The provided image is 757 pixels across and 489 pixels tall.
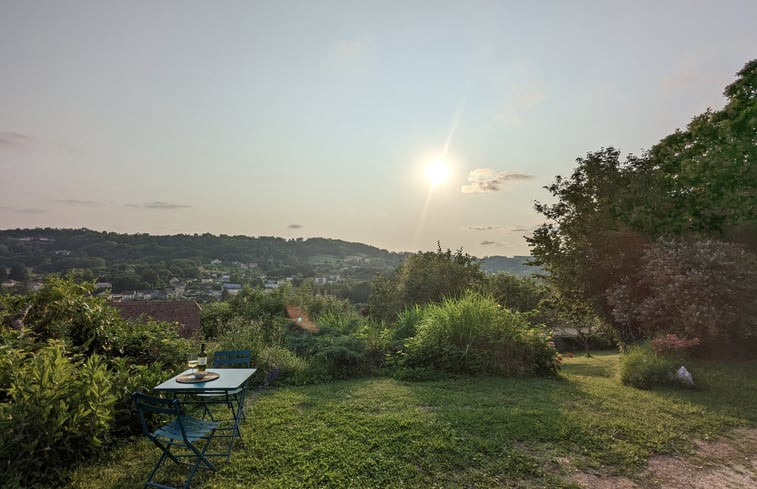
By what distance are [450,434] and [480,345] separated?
3.93 metres

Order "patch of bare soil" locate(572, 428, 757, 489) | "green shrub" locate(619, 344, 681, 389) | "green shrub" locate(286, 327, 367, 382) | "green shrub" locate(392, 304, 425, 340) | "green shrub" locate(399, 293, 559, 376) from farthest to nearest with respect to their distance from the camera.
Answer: "green shrub" locate(392, 304, 425, 340)
"green shrub" locate(399, 293, 559, 376)
"green shrub" locate(286, 327, 367, 382)
"green shrub" locate(619, 344, 681, 389)
"patch of bare soil" locate(572, 428, 757, 489)

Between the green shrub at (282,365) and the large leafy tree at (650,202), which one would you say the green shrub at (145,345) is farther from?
the large leafy tree at (650,202)

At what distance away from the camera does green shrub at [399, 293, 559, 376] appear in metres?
7.97

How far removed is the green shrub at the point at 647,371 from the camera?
7.31 meters

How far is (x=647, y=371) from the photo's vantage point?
7387mm

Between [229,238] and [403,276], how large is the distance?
1154 inches

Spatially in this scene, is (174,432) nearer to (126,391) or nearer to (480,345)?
(126,391)

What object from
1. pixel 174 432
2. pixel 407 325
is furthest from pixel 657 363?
pixel 174 432

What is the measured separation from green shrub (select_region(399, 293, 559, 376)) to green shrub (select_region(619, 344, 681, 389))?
1302 mm

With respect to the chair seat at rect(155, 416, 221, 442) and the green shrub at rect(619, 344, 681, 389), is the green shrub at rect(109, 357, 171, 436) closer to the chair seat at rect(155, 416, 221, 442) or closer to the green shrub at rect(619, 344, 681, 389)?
the chair seat at rect(155, 416, 221, 442)

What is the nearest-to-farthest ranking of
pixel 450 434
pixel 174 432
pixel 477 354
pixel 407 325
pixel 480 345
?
1. pixel 174 432
2. pixel 450 434
3. pixel 477 354
4. pixel 480 345
5. pixel 407 325

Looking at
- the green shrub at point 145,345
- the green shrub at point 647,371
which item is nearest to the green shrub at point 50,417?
the green shrub at point 145,345

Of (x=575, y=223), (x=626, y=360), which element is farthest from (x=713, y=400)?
(x=575, y=223)

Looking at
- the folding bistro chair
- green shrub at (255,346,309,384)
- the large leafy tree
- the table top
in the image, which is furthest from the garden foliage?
the large leafy tree
